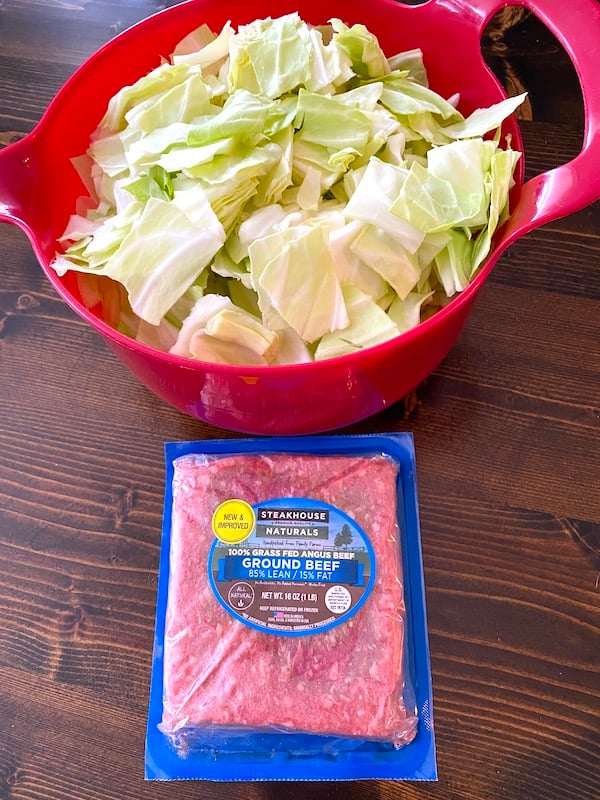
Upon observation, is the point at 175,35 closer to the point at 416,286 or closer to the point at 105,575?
the point at 416,286

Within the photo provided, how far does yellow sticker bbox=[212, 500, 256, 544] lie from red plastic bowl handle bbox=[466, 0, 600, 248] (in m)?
0.38

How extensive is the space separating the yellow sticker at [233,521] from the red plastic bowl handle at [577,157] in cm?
38

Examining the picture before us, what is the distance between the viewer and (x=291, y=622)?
2.29 feet

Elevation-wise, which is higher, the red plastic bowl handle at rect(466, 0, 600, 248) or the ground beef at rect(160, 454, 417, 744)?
the red plastic bowl handle at rect(466, 0, 600, 248)

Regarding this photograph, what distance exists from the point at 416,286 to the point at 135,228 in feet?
0.97

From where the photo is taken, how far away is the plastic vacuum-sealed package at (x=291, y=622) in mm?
667

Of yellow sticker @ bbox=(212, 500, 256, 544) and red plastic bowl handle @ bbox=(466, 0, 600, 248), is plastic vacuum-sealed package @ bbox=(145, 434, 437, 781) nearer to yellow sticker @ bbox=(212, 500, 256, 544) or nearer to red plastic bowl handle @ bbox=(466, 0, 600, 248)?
yellow sticker @ bbox=(212, 500, 256, 544)

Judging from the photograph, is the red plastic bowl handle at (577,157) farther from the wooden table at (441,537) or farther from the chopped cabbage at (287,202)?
the wooden table at (441,537)

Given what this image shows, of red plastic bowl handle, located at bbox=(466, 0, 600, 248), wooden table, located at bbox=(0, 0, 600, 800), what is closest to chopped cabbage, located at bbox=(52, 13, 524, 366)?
red plastic bowl handle, located at bbox=(466, 0, 600, 248)

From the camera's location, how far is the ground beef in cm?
66

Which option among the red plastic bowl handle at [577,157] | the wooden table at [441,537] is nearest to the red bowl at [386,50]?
the red plastic bowl handle at [577,157]

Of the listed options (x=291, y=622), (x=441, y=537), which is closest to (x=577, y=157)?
(x=441, y=537)

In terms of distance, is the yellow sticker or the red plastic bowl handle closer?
the red plastic bowl handle

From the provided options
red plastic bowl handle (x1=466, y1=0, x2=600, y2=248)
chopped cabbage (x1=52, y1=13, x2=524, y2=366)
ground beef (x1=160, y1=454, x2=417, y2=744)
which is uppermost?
red plastic bowl handle (x1=466, y1=0, x2=600, y2=248)
